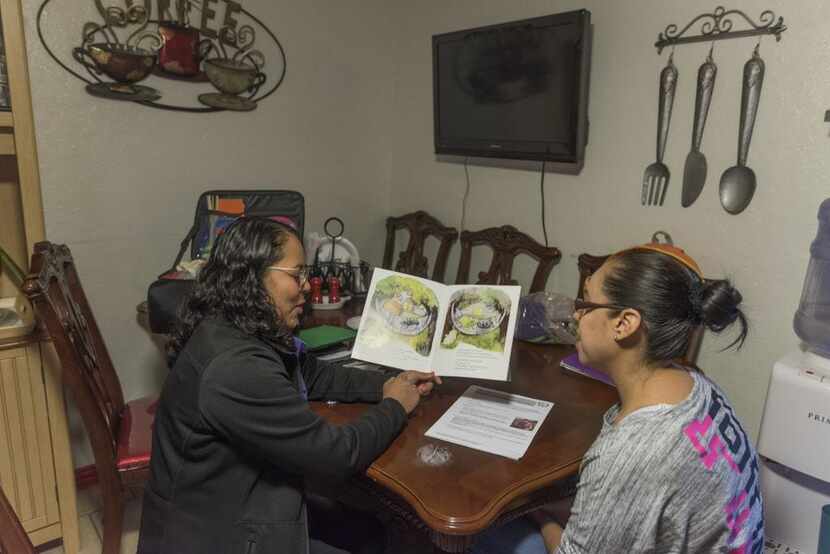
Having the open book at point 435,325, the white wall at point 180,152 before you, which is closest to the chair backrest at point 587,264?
the open book at point 435,325

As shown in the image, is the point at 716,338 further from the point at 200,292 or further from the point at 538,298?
the point at 200,292

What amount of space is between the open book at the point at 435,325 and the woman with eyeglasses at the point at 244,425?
0.18 m

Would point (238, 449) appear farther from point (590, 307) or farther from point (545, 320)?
point (545, 320)

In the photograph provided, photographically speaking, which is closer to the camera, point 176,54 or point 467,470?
point 467,470

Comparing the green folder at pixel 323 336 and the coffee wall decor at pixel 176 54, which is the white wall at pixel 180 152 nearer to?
the coffee wall decor at pixel 176 54

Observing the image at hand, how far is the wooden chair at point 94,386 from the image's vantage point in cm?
151

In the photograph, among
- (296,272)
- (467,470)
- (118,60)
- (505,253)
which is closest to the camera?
(467,470)

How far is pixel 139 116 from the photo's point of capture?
7.13 ft

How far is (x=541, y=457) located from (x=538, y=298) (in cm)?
90

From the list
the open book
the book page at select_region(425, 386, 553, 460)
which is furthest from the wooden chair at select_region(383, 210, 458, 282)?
the book page at select_region(425, 386, 553, 460)

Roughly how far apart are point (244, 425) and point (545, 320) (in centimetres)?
114

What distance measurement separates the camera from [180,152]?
90.5 inches

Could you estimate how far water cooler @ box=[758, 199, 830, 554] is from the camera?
1438 millimetres

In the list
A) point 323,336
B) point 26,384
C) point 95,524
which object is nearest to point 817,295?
point 323,336
